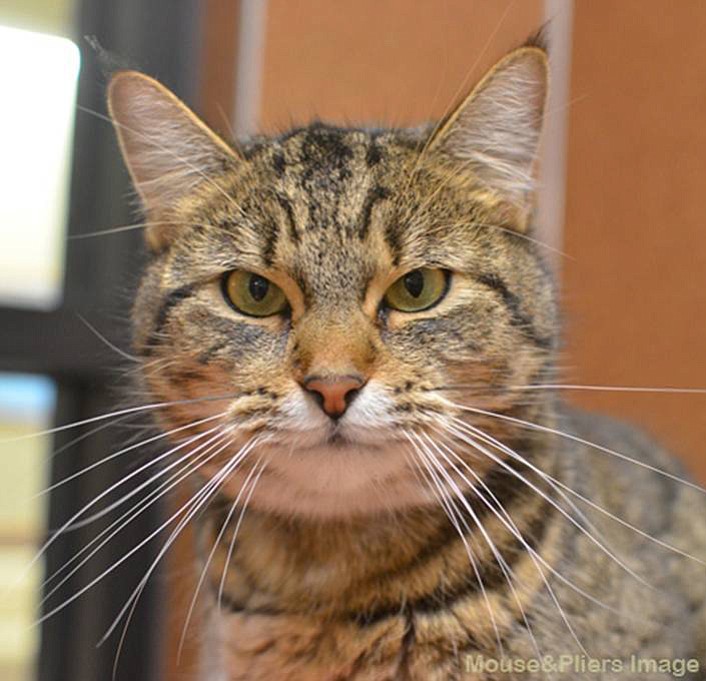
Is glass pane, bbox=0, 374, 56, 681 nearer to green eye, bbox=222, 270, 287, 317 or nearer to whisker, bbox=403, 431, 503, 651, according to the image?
green eye, bbox=222, 270, 287, 317

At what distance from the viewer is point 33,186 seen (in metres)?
1.19

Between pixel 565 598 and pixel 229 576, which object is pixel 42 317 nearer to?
pixel 229 576

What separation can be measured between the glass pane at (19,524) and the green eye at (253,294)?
1.43ft

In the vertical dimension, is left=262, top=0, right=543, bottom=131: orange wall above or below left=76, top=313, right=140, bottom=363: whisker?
above

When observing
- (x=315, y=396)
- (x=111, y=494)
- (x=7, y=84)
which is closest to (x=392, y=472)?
(x=315, y=396)

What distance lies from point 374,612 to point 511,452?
170 millimetres

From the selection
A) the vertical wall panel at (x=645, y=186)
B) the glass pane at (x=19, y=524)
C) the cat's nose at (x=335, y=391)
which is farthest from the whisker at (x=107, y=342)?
the vertical wall panel at (x=645, y=186)

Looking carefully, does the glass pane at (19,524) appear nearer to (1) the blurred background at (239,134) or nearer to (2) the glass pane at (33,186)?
(1) the blurred background at (239,134)

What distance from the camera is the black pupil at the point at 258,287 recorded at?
2.58 feet

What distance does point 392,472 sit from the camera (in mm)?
738

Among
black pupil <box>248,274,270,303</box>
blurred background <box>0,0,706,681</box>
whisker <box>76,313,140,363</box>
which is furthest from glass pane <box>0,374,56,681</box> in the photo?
black pupil <box>248,274,270,303</box>

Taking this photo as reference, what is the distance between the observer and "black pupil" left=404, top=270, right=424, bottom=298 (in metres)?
0.77

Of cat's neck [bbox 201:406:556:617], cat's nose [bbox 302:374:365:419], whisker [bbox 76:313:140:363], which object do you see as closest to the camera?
cat's nose [bbox 302:374:365:419]

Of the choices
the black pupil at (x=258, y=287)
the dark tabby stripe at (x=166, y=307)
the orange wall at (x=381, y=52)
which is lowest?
the dark tabby stripe at (x=166, y=307)
